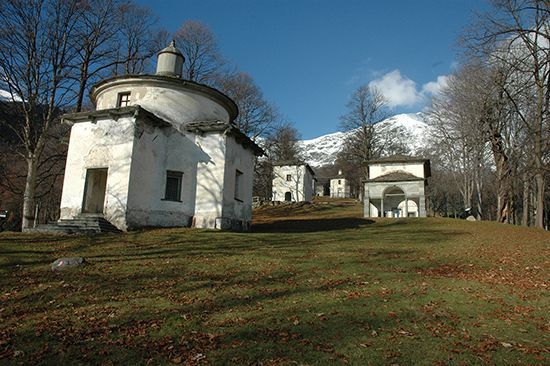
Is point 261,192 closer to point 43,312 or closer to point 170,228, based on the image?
point 170,228

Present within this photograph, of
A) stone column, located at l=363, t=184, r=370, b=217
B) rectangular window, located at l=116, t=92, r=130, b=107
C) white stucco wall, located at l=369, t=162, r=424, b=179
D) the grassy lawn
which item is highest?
rectangular window, located at l=116, t=92, r=130, b=107

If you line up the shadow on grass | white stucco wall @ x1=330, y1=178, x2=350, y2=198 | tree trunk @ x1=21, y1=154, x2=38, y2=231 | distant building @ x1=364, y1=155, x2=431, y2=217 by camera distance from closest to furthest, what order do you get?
tree trunk @ x1=21, y1=154, x2=38, y2=231 → the shadow on grass → distant building @ x1=364, y1=155, x2=431, y2=217 → white stucco wall @ x1=330, y1=178, x2=350, y2=198

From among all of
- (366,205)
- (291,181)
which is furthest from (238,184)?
(291,181)

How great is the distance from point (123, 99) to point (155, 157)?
3.79 meters

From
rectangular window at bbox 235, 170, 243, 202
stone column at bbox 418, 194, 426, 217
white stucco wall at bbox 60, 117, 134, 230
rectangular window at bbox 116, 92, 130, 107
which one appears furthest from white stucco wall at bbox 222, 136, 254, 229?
stone column at bbox 418, 194, 426, 217

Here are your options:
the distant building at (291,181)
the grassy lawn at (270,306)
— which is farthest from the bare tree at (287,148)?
the grassy lawn at (270,306)

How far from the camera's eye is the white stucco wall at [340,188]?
83.7 m

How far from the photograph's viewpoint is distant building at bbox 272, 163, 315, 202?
55594 mm

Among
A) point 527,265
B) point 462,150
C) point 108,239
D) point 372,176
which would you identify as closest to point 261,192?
point 372,176

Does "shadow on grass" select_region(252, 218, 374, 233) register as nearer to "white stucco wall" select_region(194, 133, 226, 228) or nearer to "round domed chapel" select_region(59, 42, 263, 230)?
"round domed chapel" select_region(59, 42, 263, 230)

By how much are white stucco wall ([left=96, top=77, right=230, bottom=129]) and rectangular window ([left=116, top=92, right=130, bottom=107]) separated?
153 mm

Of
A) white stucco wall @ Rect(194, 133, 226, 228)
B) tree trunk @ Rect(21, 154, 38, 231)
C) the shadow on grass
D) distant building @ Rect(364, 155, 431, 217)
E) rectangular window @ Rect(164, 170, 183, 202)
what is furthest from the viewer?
distant building @ Rect(364, 155, 431, 217)

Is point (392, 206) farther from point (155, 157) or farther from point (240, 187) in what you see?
point (155, 157)

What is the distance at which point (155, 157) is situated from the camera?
18.1 m
